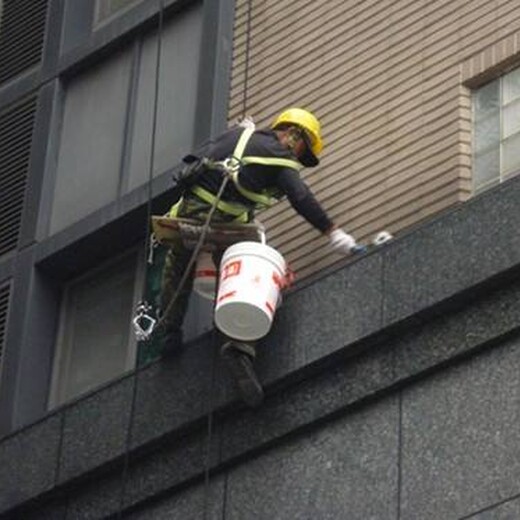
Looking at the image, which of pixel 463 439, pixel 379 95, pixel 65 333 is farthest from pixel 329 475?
pixel 65 333

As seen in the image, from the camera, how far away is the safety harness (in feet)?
64.8

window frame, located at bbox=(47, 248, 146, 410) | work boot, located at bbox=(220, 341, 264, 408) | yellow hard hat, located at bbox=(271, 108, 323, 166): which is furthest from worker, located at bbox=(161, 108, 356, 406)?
window frame, located at bbox=(47, 248, 146, 410)

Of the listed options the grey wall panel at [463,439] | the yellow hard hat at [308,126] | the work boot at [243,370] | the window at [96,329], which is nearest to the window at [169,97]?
the window at [96,329]

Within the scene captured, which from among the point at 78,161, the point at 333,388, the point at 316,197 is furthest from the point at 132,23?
the point at 333,388

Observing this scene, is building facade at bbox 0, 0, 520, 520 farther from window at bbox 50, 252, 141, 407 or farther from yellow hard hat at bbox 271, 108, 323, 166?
yellow hard hat at bbox 271, 108, 323, 166

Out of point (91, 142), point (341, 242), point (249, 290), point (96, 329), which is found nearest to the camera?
point (249, 290)

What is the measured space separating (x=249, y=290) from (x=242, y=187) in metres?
1.24

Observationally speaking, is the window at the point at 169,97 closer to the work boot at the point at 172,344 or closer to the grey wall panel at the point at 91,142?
the grey wall panel at the point at 91,142

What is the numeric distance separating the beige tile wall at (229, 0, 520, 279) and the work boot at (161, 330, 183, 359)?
107 cm

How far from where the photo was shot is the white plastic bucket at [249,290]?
62.0 feet

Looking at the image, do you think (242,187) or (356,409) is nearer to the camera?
(356,409)

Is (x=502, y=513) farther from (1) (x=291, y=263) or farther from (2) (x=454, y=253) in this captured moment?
(1) (x=291, y=263)

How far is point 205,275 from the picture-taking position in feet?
66.0

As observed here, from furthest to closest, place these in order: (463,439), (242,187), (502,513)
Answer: (242,187), (463,439), (502,513)
